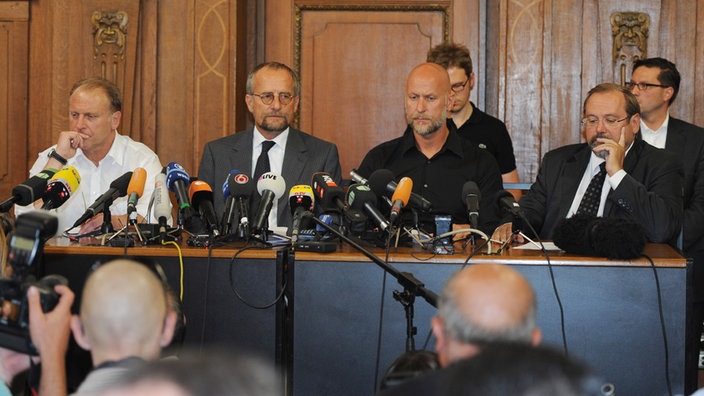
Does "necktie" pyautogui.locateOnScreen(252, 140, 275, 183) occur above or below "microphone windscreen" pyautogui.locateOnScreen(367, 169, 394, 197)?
above

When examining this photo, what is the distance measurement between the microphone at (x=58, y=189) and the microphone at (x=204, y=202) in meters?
0.49

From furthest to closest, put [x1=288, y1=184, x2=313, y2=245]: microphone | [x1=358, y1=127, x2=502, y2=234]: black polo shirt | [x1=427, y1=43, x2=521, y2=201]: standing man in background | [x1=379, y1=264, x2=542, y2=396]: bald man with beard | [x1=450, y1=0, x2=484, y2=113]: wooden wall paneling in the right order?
[x1=450, y1=0, x2=484, y2=113]: wooden wall paneling → [x1=427, y1=43, x2=521, y2=201]: standing man in background → [x1=358, y1=127, x2=502, y2=234]: black polo shirt → [x1=288, y1=184, x2=313, y2=245]: microphone → [x1=379, y1=264, x2=542, y2=396]: bald man with beard

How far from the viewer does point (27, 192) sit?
357cm

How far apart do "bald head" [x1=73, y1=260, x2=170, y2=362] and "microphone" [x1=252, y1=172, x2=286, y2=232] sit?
1680 millimetres

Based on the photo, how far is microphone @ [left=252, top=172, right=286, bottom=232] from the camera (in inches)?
151

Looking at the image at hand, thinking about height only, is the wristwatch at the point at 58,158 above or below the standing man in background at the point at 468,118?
below

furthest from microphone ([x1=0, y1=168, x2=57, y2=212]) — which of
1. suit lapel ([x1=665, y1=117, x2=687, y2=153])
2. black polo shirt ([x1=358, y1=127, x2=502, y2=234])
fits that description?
suit lapel ([x1=665, y1=117, x2=687, y2=153])

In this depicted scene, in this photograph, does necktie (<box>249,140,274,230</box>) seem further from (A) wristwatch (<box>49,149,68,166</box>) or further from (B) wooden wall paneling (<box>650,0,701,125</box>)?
(B) wooden wall paneling (<box>650,0,701,125</box>)

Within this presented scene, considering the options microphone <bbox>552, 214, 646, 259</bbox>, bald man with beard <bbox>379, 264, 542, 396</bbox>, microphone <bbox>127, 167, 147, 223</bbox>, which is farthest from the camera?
microphone <bbox>127, 167, 147, 223</bbox>

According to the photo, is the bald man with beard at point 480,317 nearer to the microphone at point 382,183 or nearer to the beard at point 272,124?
the microphone at point 382,183

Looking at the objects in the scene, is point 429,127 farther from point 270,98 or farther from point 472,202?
point 472,202

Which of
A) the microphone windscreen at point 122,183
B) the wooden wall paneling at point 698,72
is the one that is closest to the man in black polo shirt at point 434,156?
the microphone windscreen at point 122,183

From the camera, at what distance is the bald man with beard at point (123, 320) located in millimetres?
2049

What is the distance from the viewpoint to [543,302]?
359 centimetres
